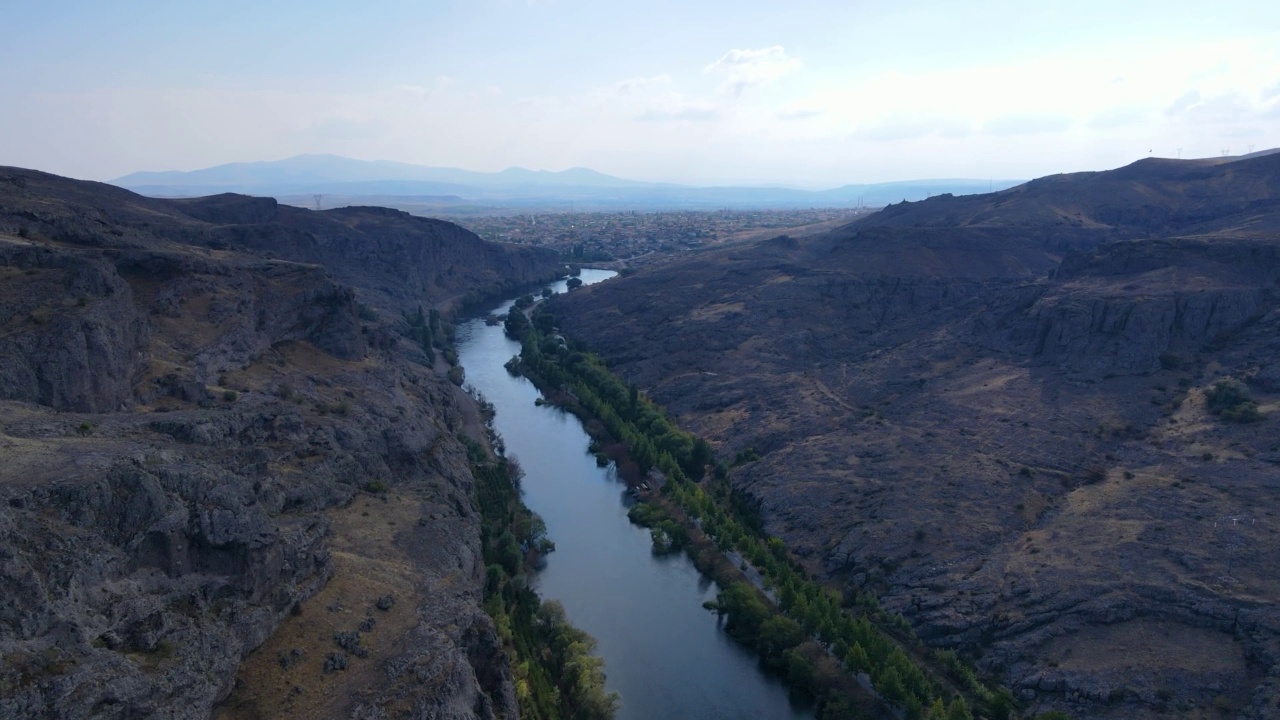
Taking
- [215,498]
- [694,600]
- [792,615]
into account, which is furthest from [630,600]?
[215,498]

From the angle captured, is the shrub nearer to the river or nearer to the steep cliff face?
the river

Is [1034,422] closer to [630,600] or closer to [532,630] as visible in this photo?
[630,600]

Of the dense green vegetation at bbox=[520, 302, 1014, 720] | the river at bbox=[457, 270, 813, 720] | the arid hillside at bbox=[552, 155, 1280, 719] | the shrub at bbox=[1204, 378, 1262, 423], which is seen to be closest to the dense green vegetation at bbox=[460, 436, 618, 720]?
the river at bbox=[457, 270, 813, 720]

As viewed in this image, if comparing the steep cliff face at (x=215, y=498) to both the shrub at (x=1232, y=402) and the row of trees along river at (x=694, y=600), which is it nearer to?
the row of trees along river at (x=694, y=600)

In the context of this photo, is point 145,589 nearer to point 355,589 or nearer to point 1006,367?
point 355,589

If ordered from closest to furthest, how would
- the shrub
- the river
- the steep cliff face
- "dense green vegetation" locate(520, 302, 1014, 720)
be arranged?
the steep cliff face
"dense green vegetation" locate(520, 302, 1014, 720)
the river
the shrub

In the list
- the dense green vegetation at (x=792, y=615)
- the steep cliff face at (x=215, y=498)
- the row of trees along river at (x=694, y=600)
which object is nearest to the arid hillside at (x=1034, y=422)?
the dense green vegetation at (x=792, y=615)
